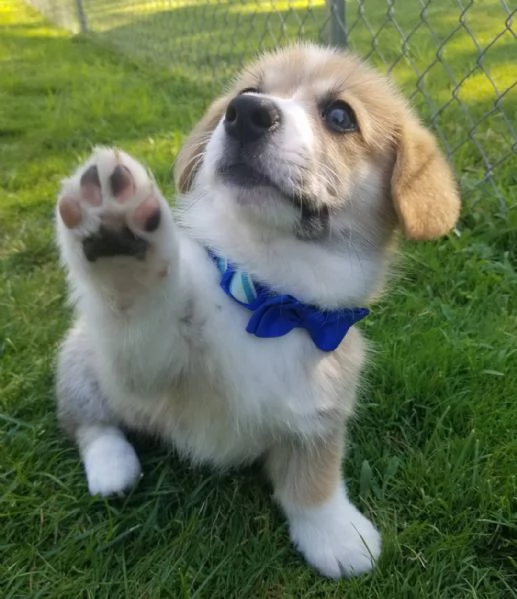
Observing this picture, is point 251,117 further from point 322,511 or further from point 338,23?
point 338,23

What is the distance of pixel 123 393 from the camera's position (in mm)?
1820

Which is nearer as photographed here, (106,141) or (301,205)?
(301,205)

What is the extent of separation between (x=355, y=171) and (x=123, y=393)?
856mm

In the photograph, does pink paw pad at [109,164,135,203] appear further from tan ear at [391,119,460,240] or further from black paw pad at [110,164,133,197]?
tan ear at [391,119,460,240]

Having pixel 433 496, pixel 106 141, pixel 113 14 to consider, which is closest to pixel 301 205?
pixel 433 496

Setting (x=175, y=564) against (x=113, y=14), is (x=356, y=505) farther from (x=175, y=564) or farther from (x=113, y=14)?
(x=113, y=14)

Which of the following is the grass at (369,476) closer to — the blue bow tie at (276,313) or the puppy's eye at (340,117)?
the blue bow tie at (276,313)

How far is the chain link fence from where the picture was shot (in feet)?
12.3

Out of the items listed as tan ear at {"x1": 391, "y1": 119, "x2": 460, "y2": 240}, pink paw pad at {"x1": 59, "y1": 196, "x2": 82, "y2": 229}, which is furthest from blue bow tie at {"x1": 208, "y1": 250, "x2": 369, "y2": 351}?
pink paw pad at {"x1": 59, "y1": 196, "x2": 82, "y2": 229}

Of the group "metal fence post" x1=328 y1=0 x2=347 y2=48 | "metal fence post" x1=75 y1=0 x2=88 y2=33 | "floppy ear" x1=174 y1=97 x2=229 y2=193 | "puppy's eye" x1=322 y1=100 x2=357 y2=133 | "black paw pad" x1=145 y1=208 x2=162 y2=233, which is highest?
"puppy's eye" x1=322 y1=100 x2=357 y2=133

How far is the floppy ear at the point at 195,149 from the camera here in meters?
2.04

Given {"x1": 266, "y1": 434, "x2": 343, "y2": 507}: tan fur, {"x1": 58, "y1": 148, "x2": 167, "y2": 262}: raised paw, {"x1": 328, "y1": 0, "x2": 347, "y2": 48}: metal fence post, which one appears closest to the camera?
{"x1": 58, "y1": 148, "x2": 167, "y2": 262}: raised paw

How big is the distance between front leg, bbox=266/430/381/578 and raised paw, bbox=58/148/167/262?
2.91 feet

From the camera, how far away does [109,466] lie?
200 centimetres
